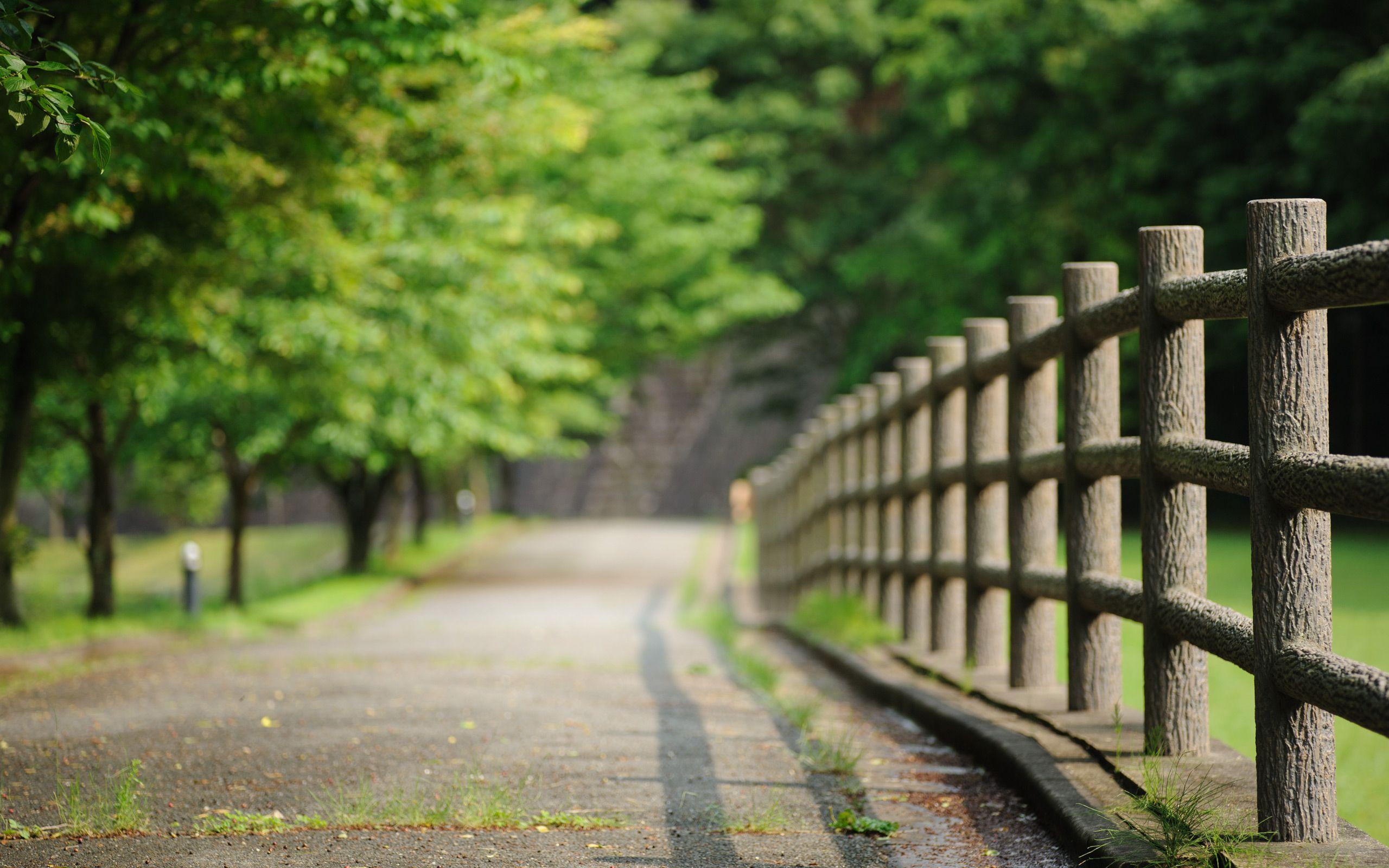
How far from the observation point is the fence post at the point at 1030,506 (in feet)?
20.2

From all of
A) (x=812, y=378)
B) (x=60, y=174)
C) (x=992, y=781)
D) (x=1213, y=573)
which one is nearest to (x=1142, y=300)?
(x=992, y=781)

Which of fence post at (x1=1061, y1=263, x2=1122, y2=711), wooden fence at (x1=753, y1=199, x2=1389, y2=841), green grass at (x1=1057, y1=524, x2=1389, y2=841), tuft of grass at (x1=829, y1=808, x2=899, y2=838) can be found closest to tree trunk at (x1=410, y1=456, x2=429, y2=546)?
green grass at (x1=1057, y1=524, x2=1389, y2=841)

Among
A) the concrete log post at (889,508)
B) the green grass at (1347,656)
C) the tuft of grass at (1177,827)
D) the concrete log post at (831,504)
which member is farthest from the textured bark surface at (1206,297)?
the concrete log post at (831,504)

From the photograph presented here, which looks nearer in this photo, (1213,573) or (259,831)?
(259,831)

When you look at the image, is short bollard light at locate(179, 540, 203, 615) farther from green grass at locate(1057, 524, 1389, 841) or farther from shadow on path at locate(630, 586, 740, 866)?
green grass at locate(1057, 524, 1389, 841)

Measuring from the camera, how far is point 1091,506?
212 inches

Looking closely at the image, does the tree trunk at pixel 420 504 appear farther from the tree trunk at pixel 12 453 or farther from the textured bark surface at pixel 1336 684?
the textured bark surface at pixel 1336 684

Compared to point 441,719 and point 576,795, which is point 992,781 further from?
point 441,719

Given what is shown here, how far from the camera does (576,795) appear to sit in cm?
458

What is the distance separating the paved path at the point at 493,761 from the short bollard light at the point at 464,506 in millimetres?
22853

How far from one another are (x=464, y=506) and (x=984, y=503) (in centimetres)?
2652

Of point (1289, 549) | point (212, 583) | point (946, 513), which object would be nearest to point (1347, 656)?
point (946, 513)

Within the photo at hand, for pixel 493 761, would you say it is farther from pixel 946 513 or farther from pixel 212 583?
pixel 212 583

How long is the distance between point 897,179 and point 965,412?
2383 cm
